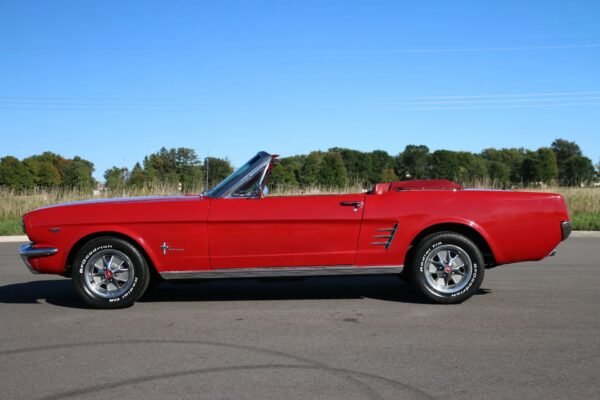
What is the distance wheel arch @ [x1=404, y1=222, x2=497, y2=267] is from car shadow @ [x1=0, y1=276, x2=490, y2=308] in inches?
22.9

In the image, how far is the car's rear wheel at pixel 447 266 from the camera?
6250 millimetres

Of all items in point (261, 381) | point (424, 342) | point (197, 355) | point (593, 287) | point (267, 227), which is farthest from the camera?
point (593, 287)

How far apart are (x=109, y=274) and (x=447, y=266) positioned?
11.5ft

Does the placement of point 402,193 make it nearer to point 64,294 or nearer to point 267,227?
point 267,227

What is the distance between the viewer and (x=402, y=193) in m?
6.37

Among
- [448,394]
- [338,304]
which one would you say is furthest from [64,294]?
[448,394]

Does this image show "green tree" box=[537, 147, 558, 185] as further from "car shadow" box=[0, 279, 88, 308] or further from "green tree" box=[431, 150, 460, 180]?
"car shadow" box=[0, 279, 88, 308]

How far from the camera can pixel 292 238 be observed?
619 cm

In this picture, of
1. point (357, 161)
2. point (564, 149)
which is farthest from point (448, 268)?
point (564, 149)

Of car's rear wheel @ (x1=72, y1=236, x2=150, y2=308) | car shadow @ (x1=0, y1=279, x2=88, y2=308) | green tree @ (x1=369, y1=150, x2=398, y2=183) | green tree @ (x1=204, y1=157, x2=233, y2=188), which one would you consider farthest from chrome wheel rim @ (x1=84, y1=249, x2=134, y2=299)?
green tree @ (x1=369, y1=150, x2=398, y2=183)

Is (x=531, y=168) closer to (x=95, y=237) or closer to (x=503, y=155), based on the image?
(x=503, y=155)

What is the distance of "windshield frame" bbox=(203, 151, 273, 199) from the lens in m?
6.44

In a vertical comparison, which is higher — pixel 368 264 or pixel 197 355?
pixel 368 264

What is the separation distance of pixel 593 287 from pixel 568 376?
3.65 meters
